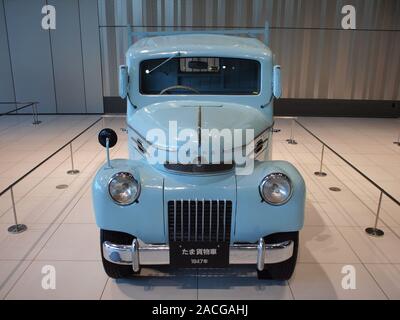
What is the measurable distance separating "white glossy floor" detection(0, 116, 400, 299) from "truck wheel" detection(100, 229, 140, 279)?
3.1 inches

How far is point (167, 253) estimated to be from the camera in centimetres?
260

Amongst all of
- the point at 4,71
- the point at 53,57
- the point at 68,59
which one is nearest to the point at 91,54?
the point at 68,59

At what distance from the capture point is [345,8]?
29.0 feet

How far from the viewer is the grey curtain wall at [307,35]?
8.85 m

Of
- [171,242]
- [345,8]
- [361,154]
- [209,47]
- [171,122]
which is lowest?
[361,154]

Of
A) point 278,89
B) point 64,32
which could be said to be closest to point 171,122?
point 278,89

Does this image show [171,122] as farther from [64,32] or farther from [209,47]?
[64,32]

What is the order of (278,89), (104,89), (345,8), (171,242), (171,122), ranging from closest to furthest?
(171,242)
(171,122)
(278,89)
(345,8)
(104,89)

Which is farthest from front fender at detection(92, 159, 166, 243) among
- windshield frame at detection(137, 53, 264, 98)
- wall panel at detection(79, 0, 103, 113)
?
wall panel at detection(79, 0, 103, 113)

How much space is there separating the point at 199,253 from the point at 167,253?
22 cm

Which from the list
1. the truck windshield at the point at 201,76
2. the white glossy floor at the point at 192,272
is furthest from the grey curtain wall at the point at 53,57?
the truck windshield at the point at 201,76

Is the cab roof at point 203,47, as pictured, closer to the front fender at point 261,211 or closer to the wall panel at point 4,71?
the front fender at point 261,211

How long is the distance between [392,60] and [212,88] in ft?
24.2

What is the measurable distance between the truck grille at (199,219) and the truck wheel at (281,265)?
39 centimetres
